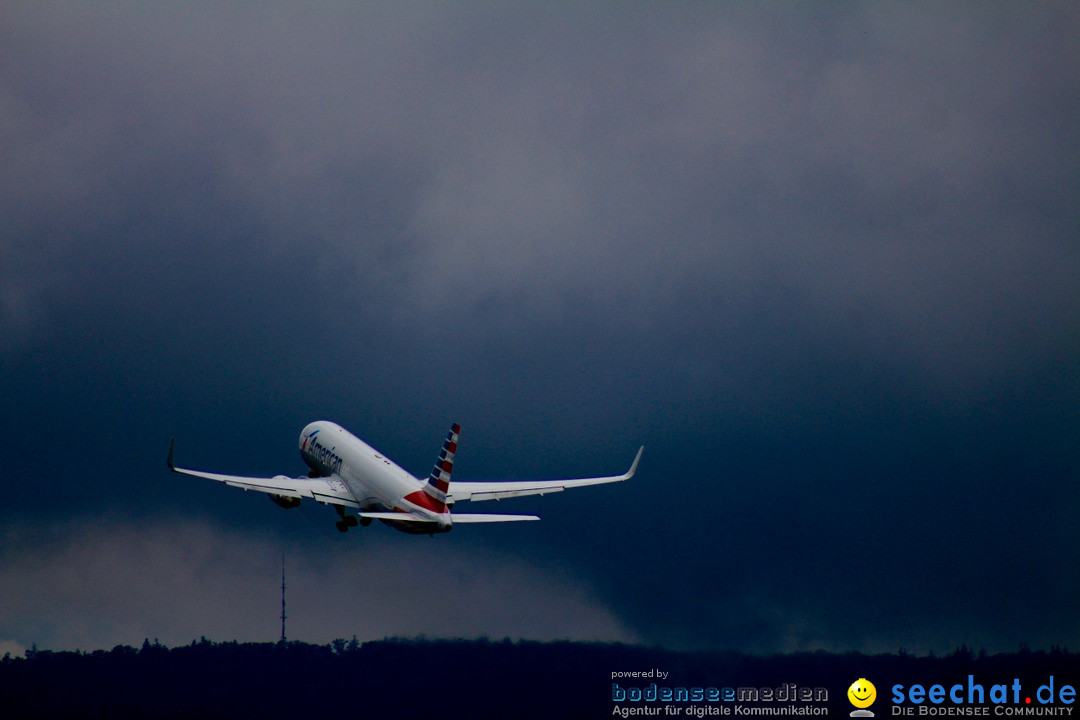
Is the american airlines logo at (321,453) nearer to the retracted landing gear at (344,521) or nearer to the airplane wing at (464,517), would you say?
the retracted landing gear at (344,521)

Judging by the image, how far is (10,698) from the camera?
16762 cm

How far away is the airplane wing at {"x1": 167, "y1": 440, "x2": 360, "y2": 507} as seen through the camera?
110625 mm

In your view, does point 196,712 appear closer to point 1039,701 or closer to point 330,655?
point 330,655

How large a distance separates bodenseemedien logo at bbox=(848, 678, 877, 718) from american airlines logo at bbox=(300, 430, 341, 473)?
182ft

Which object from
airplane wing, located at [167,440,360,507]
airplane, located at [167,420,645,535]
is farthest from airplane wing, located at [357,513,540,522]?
airplane wing, located at [167,440,360,507]

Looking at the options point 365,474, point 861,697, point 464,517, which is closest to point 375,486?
point 365,474

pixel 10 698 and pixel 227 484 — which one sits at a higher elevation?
pixel 227 484

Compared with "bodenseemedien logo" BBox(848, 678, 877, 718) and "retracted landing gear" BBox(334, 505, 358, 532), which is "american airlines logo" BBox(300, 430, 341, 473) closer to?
"retracted landing gear" BBox(334, 505, 358, 532)

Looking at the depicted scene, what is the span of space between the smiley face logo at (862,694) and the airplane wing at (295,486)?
53.7m

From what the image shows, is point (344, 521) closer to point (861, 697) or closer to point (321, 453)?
point (321, 453)

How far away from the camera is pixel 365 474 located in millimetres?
110125

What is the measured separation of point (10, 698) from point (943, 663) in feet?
374

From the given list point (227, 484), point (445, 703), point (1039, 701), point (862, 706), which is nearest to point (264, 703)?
point (445, 703)

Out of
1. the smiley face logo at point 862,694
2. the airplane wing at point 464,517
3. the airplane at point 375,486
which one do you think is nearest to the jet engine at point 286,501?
the airplane at point 375,486
